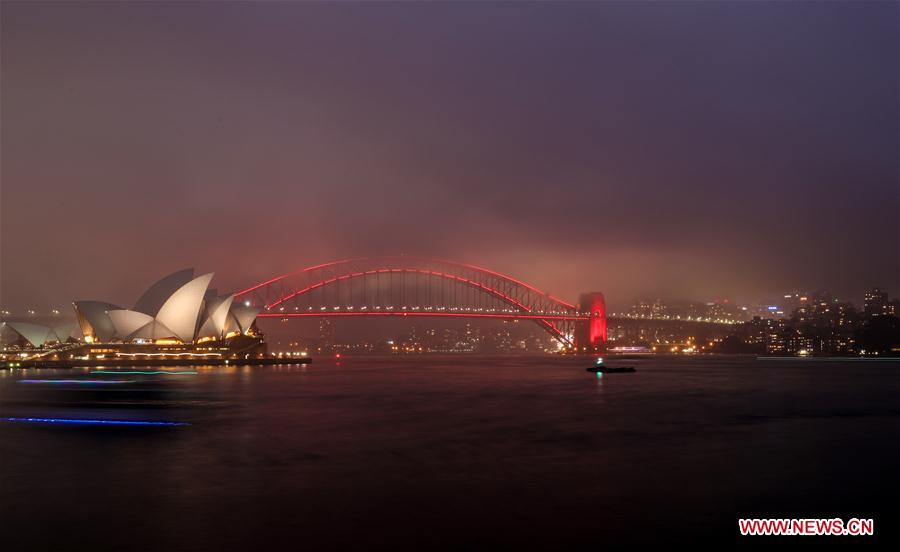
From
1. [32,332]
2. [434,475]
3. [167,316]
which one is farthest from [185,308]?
[434,475]

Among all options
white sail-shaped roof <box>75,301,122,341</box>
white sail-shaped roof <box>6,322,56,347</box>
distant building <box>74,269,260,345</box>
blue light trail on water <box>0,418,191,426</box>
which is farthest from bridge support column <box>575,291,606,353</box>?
blue light trail on water <box>0,418,191,426</box>

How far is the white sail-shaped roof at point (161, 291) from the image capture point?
→ 269ft

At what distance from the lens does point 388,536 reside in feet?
37.7

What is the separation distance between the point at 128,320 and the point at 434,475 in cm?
7729

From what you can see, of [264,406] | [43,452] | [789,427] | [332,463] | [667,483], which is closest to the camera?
[667,483]

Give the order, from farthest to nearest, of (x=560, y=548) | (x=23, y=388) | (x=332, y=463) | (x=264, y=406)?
(x=23, y=388), (x=264, y=406), (x=332, y=463), (x=560, y=548)

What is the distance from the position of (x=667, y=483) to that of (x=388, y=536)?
6804 millimetres

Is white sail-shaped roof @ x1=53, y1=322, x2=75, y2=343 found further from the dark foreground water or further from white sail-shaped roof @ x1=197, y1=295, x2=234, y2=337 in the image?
the dark foreground water

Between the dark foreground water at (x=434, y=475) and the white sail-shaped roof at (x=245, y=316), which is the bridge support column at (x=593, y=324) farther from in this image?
the dark foreground water at (x=434, y=475)

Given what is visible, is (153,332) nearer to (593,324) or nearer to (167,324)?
(167,324)

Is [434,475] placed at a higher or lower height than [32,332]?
lower

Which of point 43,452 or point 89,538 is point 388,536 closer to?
point 89,538

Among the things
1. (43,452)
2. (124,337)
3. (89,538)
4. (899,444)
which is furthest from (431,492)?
(124,337)

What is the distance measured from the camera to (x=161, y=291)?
84.2 m
